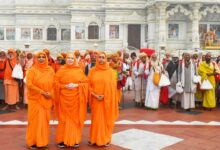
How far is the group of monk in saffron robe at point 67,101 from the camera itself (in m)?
5.69

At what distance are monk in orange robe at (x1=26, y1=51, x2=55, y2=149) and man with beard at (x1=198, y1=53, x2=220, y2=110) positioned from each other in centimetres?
564

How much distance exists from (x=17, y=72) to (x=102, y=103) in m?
4.54

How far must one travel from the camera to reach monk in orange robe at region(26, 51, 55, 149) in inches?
223

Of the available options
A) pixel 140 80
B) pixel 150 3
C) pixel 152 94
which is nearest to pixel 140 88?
pixel 140 80

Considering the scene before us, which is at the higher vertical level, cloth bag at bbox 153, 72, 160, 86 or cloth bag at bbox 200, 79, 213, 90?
cloth bag at bbox 153, 72, 160, 86

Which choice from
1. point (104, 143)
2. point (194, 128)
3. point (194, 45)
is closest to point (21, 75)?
point (104, 143)

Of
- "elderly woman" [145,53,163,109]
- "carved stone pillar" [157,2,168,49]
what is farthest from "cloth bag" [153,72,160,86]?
"carved stone pillar" [157,2,168,49]

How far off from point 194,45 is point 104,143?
75.4 feet

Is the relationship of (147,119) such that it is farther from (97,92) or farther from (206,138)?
(97,92)

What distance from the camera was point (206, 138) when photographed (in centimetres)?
668

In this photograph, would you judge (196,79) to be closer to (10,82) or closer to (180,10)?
(10,82)

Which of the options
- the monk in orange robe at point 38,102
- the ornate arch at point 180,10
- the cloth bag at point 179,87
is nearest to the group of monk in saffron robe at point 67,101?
the monk in orange robe at point 38,102

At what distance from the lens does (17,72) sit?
→ 9.50 meters

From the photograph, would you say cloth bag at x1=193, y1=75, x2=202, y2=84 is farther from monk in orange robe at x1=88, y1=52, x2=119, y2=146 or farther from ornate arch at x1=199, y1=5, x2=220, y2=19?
ornate arch at x1=199, y1=5, x2=220, y2=19
